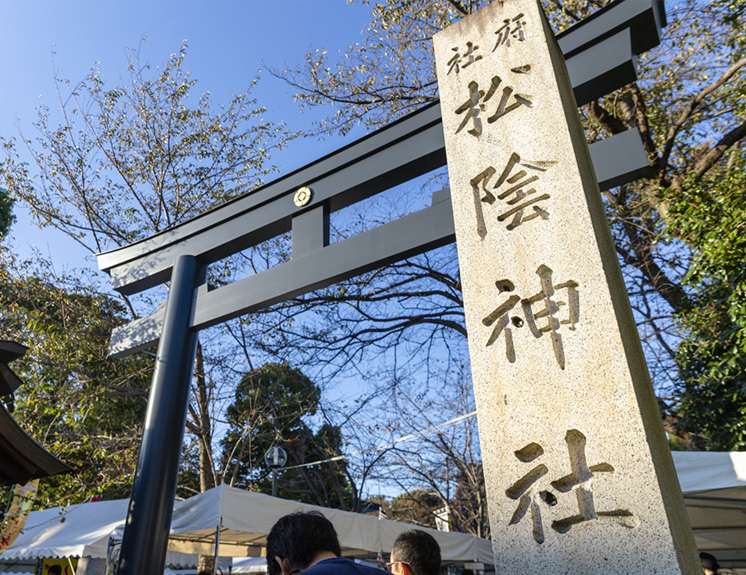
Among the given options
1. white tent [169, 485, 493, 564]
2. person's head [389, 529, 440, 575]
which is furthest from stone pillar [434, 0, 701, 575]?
white tent [169, 485, 493, 564]

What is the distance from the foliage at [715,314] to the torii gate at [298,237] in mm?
2433

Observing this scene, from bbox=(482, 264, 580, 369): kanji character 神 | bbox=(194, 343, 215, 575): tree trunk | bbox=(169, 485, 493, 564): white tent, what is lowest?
bbox=(169, 485, 493, 564): white tent

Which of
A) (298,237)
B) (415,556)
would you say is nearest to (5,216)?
(298,237)

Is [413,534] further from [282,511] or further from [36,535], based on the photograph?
[36,535]

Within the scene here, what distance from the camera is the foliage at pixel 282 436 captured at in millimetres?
9000

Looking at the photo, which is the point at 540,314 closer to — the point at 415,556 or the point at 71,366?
the point at 415,556

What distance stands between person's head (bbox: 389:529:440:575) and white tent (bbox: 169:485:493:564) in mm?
2770

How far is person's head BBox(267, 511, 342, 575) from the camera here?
1611 millimetres

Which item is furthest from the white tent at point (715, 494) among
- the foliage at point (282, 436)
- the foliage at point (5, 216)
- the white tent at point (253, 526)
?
the foliage at point (5, 216)

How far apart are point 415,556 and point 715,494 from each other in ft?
10.6

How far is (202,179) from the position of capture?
9.12m

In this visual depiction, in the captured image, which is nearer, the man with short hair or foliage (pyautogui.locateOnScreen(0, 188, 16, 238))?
the man with short hair

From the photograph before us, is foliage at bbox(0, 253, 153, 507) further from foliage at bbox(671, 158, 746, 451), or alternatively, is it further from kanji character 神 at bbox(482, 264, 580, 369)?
foliage at bbox(671, 158, 746, 451)

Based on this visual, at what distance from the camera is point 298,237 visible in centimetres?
355
